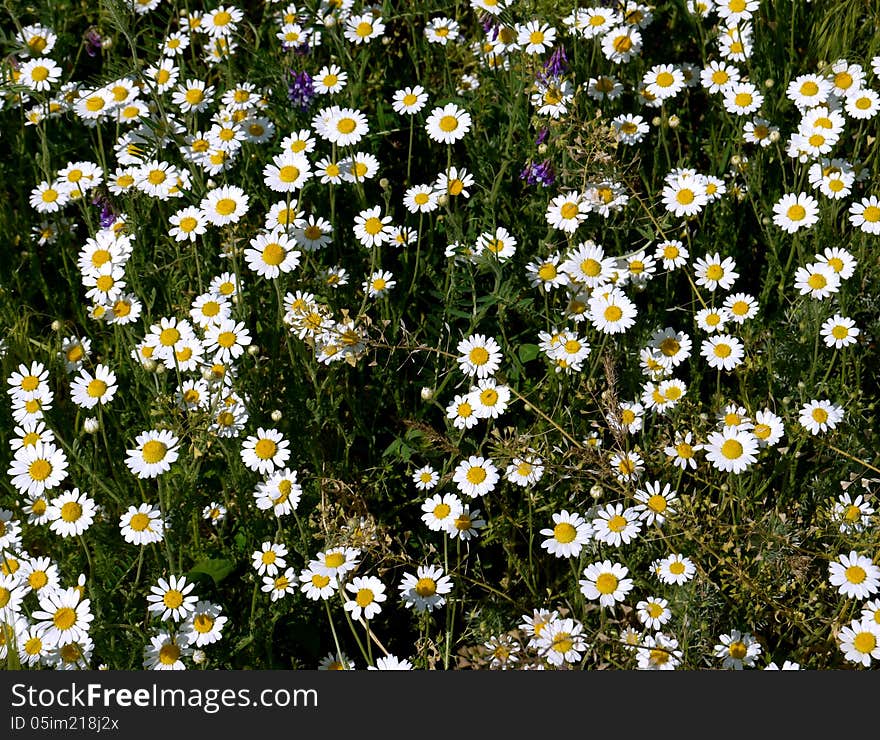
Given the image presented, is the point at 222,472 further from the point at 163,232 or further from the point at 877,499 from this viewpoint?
the point at 877,499

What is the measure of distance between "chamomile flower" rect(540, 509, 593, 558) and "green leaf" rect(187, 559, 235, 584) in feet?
3.02

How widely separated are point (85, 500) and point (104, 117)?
67.0 inches

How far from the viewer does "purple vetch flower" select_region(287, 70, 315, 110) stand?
390 cm

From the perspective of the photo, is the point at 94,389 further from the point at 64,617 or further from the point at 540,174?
the point at 540,174

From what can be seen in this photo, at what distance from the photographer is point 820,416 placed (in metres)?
3.17

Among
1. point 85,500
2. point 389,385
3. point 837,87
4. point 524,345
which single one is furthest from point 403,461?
point 837,87

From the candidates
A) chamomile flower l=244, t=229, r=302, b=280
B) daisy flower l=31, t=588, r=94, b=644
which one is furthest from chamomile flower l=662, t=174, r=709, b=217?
daisy flower l=31, t=588, r=94, b=644

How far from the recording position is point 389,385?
3.42 m

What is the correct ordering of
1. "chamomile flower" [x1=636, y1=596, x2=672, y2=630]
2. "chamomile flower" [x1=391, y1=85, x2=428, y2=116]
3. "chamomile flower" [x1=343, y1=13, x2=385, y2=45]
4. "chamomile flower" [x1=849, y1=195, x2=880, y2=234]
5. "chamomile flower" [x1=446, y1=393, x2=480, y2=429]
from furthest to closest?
"chamomile flower" [x1=343, y1=13, x2=385, y2=45]
"chamomile flower" [x1=391, y1=85, x2=428, y2=116]
"chamomile flower" [x1=849, y1=195, x2=880, y2=234]
"chamomile flower" [x1=446, y1=393, x2=480, y2=429]
"chamomile flower" [x1=636, y1=596, x2=672, y2=630]

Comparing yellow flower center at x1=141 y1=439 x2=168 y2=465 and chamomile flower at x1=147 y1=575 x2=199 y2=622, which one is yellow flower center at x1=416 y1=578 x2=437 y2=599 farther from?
yellow flower center at x1=141 y1=439 x2=168 y2=465

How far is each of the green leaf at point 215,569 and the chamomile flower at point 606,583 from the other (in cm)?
102

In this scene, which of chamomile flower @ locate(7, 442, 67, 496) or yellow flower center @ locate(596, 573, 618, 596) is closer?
yellow flower center @ locate(596, 573, 618, 596)

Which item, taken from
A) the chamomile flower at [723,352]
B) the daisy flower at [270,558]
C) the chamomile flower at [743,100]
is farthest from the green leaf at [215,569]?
the chamomile flower at [743,100]

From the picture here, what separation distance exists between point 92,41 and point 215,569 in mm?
2541
